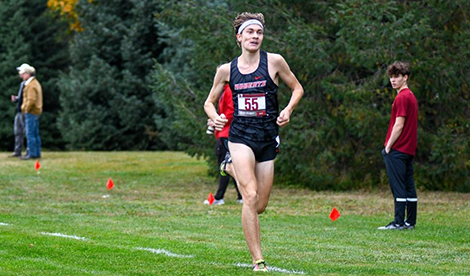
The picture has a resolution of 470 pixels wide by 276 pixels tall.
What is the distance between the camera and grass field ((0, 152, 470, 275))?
7410 millimetres

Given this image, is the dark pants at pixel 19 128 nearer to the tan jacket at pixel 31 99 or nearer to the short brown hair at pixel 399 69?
the tan jacket at pixel 31 99

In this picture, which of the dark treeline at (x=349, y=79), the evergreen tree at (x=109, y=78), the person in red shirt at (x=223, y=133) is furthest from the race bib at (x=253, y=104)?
the evergreen tree at (x=109, y=78)

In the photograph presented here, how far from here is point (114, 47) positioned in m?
33.6

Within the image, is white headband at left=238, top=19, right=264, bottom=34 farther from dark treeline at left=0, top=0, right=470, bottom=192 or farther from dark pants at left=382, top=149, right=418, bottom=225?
dark treeline at left=0, top=0, right=470, bottom=192

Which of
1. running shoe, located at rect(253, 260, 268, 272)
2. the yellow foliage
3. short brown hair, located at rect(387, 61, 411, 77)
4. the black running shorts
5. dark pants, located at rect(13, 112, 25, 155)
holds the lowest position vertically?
dark pants, located at rect(13, 112, 25, 155)

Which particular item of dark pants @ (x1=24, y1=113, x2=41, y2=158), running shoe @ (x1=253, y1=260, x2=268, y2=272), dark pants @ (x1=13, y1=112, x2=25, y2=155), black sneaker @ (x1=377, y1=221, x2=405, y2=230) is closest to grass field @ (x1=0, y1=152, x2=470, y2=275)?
running shoe @ (x1=253, y1=260, x2=268, y2=272)

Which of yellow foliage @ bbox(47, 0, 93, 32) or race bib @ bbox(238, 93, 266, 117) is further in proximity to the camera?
yellow foliage @ bbox(47, 0, 93, 32)

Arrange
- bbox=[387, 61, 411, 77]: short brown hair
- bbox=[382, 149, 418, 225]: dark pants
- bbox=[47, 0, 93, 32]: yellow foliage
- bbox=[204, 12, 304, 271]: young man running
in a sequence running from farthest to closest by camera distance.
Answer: bbox=[47, 0, 93, 32]: yellow foliage, bbox=[382, 149, 418, 225]: dark pants, bbox=[387, 61, 411, 77]: short brown hair, bbox=[204, 12, 304, 271]: young man running

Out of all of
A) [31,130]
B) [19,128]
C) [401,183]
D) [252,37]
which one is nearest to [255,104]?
[252,37]

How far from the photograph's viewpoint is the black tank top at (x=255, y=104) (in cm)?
719

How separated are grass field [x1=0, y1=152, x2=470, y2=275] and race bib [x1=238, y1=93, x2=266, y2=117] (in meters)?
1.34

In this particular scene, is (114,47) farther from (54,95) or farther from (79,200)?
(79,200)

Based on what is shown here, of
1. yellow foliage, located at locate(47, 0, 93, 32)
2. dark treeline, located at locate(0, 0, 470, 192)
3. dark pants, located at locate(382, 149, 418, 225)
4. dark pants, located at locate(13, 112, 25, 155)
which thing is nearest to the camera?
dark pants, located at locate(382, 149, 418, 225)

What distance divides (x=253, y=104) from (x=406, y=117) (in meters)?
3.81
